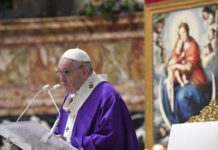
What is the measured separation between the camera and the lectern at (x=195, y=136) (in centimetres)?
475

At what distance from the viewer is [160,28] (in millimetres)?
8445

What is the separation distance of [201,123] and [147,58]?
367 cm

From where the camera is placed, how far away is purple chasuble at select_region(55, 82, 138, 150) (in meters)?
5.44

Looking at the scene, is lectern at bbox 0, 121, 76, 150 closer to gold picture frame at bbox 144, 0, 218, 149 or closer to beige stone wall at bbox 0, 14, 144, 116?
gold picture frame at bbox 144, 0, 218, 149

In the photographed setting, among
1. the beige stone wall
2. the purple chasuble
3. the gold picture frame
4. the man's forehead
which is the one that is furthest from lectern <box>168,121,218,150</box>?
the beige stone wall

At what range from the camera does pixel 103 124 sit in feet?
→ 18.1

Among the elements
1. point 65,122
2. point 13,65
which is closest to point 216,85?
point 65,122

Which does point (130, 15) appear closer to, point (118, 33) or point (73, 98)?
point (118, 33)

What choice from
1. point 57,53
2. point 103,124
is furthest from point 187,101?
point 57,53

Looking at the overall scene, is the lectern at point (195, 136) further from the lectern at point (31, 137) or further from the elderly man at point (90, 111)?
the lectern at point (31, 137)

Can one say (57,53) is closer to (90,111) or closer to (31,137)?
(90,111)

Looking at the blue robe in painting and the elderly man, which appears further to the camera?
the blue robe in painting

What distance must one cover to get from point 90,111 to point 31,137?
0.63 metres

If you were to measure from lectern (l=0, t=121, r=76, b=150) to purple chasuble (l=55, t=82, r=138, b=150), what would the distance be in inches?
7.6
